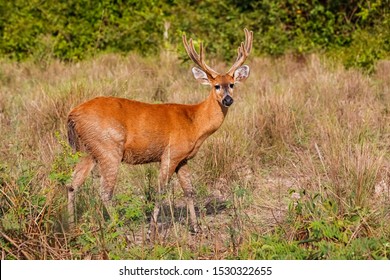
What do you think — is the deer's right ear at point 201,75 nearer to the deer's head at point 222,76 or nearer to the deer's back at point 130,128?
the deer's head at point 222,76

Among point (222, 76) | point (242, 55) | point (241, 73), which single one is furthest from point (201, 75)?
point (242, 55)

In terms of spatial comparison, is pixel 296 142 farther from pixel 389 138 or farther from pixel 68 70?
pixel 68 70

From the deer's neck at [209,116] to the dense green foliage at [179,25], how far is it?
6.71 meters

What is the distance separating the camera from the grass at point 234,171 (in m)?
5.90

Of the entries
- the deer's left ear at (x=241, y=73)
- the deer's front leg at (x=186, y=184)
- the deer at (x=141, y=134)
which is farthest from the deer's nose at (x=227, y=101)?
the deer's front leg at (x=186, y=184)

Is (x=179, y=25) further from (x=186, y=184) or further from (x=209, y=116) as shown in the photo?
(x=186, y=184)

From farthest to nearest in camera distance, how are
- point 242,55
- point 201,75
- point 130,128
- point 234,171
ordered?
point 234,171 → point 242,55 → point 201,75 → point 130,128

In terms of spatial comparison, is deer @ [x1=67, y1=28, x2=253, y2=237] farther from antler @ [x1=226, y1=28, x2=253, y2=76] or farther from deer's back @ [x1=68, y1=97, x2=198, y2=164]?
antler @ [x1=226, y1=28, x2=253, y2=76]

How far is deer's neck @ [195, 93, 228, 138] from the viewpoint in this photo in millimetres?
7775

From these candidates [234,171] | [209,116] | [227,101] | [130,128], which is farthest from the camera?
[234,171]

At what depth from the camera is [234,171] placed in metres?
8.55

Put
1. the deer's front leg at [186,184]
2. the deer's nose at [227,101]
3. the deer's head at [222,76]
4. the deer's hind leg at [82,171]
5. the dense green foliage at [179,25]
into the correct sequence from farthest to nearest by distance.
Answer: the dense green foliage at [179,25]
the deer's head at [222,76]
the deer's nose at [227,101]
the deer's front leg at [186,184]
the deer's hind leg at [82,171]

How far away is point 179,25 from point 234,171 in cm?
740

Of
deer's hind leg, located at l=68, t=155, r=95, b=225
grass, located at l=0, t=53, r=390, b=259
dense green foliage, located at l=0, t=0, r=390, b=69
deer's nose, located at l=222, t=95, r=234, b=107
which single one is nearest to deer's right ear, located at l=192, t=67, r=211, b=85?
deer's nose, located at l=222, t=95, r=234, b=107
